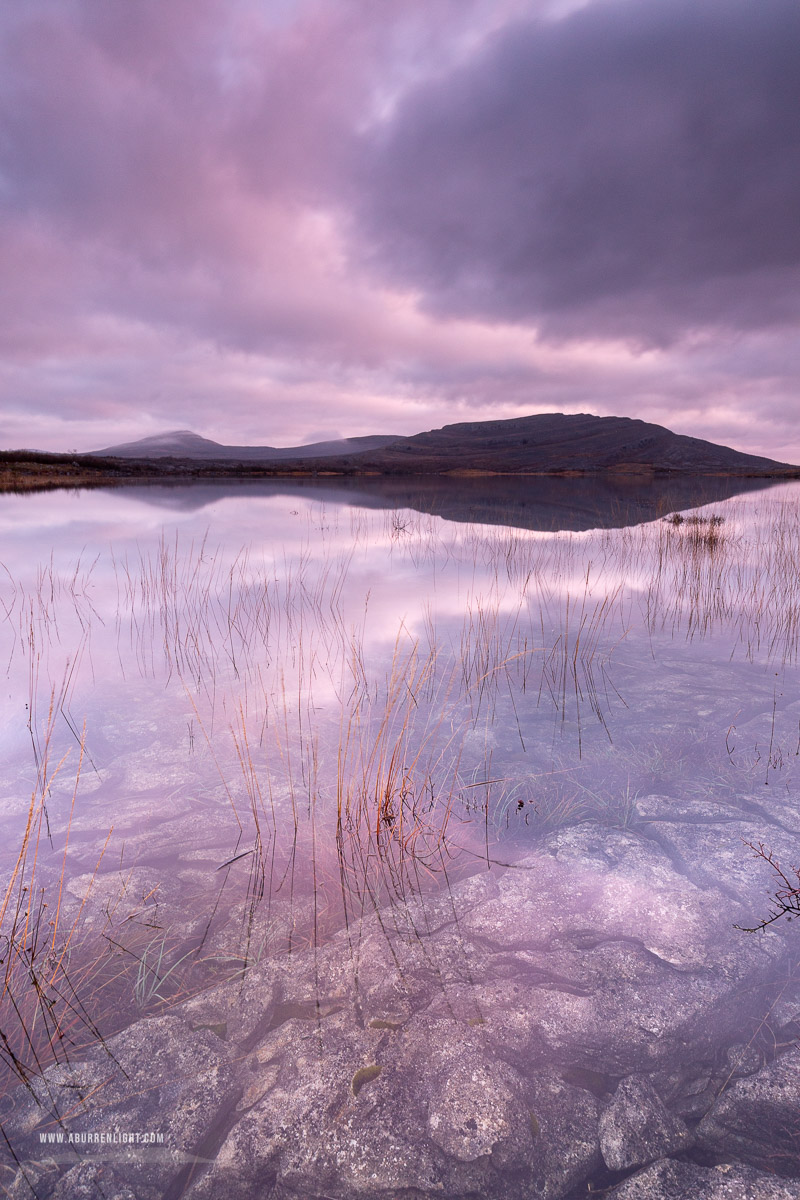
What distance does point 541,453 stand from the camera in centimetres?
11381

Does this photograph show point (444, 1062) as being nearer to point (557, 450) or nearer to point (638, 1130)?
point (638, 1130)

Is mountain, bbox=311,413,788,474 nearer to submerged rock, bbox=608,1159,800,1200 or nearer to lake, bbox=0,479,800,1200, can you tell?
lake, bbox=0,479,800,1200

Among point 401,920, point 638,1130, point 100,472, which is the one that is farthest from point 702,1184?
point 100,472

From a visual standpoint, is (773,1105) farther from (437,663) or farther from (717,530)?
(717,530)

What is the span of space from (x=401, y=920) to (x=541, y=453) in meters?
120

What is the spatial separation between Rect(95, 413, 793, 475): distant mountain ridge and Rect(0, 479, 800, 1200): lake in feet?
209

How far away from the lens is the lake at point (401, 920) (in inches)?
64.8

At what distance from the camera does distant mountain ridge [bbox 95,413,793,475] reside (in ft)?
274

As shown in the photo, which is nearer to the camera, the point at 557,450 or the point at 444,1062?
the point at 444,1062

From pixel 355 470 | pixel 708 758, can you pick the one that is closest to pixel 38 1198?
pixel 708 758

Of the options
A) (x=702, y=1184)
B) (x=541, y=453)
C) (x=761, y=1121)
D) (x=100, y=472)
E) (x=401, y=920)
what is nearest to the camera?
(x=702, y=1184)

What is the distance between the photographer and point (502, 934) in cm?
240

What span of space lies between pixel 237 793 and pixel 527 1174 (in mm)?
2450

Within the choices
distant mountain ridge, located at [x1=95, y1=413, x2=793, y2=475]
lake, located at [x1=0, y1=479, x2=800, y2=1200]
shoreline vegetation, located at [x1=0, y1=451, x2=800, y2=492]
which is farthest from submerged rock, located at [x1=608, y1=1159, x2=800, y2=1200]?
distant mountain ridge, located at [x1=95, y1=413, x2=793, y2=475]
